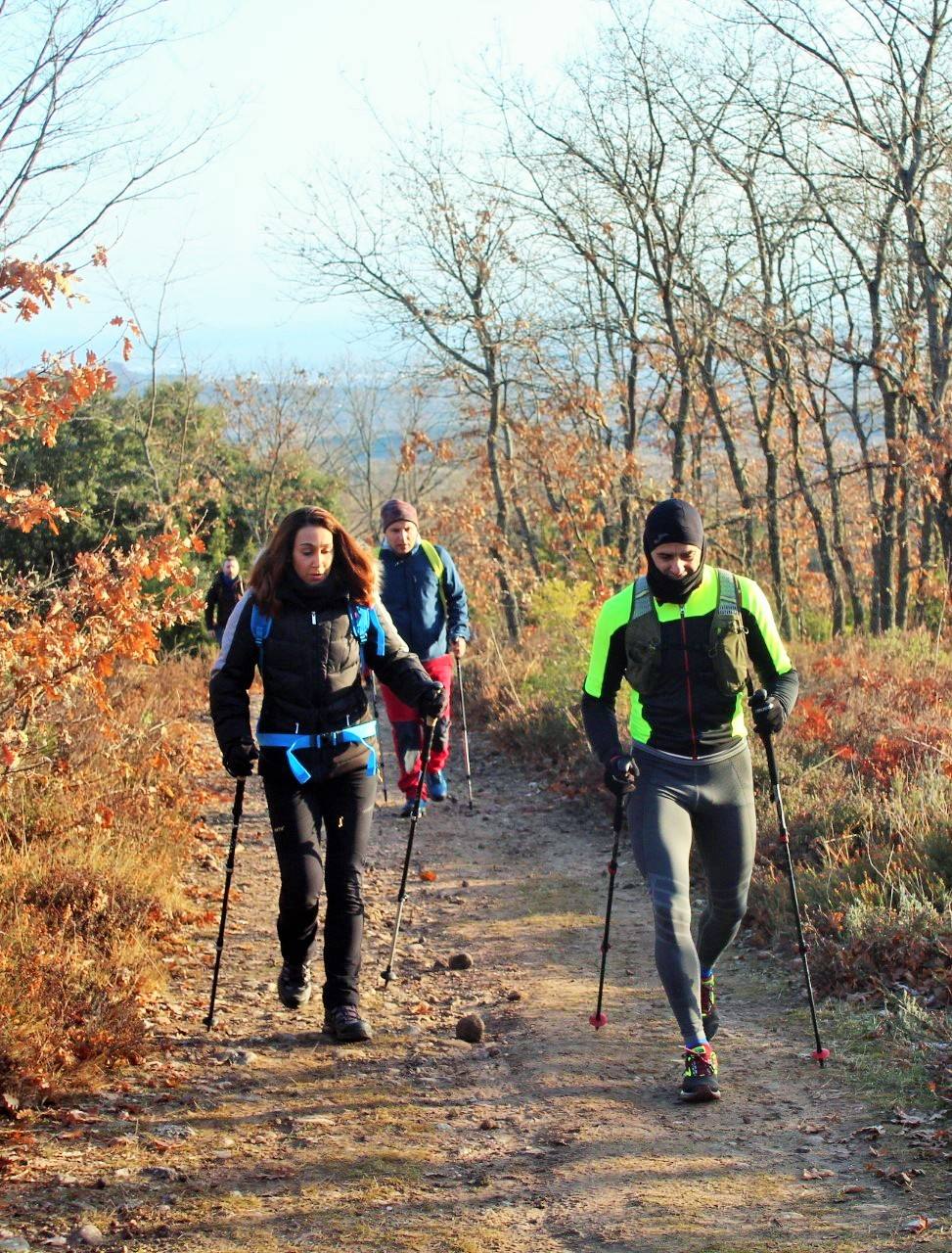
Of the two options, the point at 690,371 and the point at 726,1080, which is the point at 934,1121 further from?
the point at 690,371

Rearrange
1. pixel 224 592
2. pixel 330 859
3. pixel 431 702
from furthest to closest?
pixel 224 592
pixel 431 702
pixel 330 859

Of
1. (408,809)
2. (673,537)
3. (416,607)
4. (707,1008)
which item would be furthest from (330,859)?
(408,809)

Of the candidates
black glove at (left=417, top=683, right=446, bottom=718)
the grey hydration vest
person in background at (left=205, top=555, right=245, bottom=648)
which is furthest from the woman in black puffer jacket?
person in background at (left=205, top=555, right=245, bottom=648)

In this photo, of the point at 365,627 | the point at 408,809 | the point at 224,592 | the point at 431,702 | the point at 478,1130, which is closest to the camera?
the point at 478,1130

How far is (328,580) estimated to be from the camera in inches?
230

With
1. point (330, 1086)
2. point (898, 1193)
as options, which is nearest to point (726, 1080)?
point (898, 1193)

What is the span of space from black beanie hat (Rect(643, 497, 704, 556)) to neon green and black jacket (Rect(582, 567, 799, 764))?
0.71 ft

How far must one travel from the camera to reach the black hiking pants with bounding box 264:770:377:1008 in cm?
574

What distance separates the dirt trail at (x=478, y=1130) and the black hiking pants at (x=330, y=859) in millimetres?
393

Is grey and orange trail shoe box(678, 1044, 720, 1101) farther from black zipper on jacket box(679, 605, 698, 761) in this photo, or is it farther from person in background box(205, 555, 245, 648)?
person in background box(205, 555, 245, 648)

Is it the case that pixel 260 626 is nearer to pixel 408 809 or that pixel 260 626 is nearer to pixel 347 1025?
pixel 347 1025

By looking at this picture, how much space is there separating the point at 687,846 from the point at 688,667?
0.72 meters

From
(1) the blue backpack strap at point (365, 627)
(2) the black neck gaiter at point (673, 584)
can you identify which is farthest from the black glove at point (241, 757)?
(2) the black neck gaiter at point (673, 584)

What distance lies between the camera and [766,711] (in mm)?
5363
